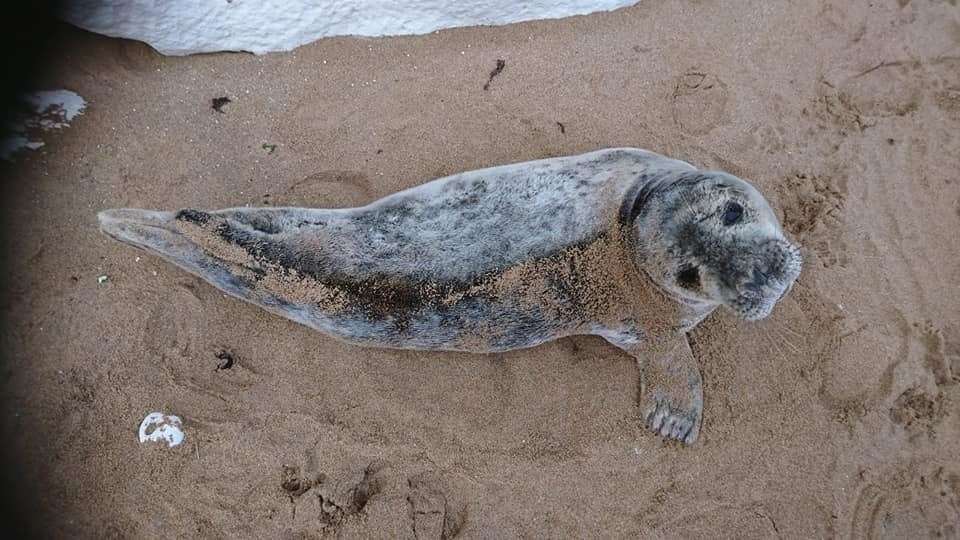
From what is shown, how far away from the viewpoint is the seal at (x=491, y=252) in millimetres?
2672

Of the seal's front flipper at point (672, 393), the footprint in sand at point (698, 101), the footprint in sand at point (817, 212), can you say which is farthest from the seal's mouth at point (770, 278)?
the footprint in sand at point (698, 101)

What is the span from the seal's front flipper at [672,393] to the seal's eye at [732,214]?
3.69ft

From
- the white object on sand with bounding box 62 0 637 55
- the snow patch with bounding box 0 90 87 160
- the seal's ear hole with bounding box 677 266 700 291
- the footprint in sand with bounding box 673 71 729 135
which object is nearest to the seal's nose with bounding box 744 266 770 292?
the seal's ear hole with bounding box 677 266 700 291

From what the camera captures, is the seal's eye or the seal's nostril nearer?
the seal's nostril

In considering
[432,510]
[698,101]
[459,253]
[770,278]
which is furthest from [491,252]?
[698,101]

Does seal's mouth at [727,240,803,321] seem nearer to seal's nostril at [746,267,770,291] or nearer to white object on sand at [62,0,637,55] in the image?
seal's nostril at [746,267,770,291]

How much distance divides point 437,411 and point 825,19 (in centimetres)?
374

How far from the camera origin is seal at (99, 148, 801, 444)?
267 centimetres

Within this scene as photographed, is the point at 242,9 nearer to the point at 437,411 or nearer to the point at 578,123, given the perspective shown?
the point at 578,123

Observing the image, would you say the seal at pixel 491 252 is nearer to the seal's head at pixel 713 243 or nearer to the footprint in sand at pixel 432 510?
the seal's head at pixel 713 243

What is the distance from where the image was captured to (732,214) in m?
2.52

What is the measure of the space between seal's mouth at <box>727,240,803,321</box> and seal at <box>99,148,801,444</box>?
3.4 inches

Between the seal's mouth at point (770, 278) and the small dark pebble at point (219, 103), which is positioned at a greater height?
the small dark pebble at point (219, 103)

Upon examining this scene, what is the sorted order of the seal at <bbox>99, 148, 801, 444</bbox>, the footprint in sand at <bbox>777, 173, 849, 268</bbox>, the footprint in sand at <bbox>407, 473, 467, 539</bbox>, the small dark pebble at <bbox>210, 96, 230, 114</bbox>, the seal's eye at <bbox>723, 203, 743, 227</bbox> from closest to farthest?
the seal's eye at <bbox>723, 203, 743, 227</bbox>
the seal at <bbox>99, 148, 801, 444</bbox>
the footprint in sand at <bbox>407, 473, 467, 539</bbox>
the footprint in sand at <bbox>777, 173, 849, 268</bbox>
the small dark pebble at <bbox>210, 96, 230, 114</bbox>
